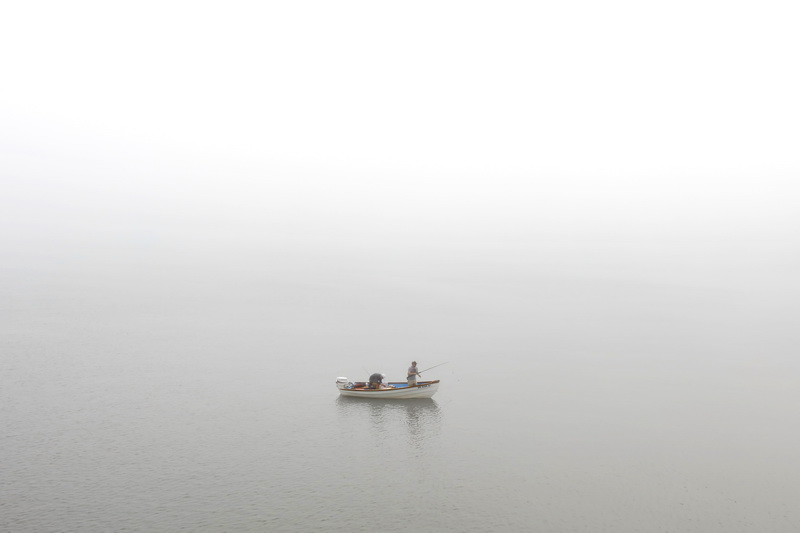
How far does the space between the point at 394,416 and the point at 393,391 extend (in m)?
2.57

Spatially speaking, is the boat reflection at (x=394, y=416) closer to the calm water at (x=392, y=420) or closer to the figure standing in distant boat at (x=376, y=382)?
the calm water at (x=392, y=420)

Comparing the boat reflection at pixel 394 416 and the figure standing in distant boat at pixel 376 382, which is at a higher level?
the figure standing in distant boat at pixel 376 382

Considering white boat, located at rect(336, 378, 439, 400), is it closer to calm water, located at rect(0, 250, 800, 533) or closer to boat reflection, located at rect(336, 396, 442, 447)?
boat reflection, located at rect(336, 396, 442, 447)

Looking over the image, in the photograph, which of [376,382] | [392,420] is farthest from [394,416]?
[376,382]

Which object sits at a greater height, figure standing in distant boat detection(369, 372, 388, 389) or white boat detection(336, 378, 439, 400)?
figure standing in distant boat detection(369, 372, 388, 389)

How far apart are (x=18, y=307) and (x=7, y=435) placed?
44509mm

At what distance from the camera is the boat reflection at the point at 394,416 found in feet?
108

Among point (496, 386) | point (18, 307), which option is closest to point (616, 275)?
point (496, 386)

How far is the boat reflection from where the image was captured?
32.8 metres

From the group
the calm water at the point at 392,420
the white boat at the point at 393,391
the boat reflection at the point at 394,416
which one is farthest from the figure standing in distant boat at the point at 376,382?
the calm water at the point at 392,420

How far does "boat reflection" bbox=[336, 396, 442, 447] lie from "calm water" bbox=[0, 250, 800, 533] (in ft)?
0.59

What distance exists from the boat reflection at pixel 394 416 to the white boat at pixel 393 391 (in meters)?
0.27

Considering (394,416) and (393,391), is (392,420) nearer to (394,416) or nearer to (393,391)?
(394,416)

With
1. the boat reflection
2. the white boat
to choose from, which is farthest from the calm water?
the white boat
